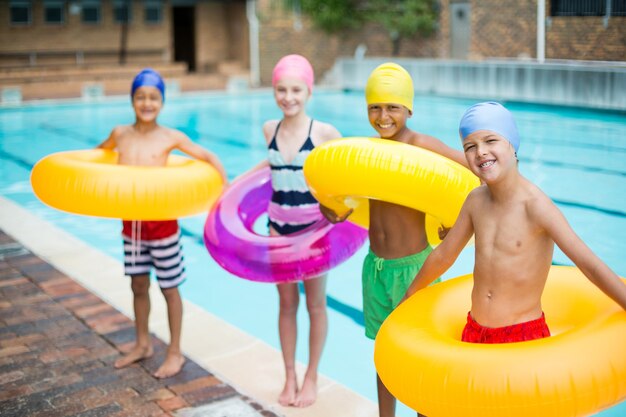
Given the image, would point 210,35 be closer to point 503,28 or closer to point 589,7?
point 503,28

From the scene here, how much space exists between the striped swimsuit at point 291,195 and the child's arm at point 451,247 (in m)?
1.08

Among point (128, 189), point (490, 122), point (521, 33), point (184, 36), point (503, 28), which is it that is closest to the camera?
point (490, 122)

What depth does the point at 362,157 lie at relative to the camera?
9.49ft

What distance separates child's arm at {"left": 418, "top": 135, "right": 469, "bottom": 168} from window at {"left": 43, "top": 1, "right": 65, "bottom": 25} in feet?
69.7

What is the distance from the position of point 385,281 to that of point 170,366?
1.46 metres

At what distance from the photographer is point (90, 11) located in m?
22.9

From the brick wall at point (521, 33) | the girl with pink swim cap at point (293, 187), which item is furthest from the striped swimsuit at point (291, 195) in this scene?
the brick wall at point (521, 33)

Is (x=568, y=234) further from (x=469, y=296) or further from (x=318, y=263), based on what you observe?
(x=318, y=263)

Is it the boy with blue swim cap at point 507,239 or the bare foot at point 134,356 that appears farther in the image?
the bare foot at point 134,356

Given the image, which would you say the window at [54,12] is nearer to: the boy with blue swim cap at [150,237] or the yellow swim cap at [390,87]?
the boy with blue swim cap at [150,237]

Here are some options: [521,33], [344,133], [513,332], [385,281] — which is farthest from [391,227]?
[521,33]

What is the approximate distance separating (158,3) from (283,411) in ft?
71.3

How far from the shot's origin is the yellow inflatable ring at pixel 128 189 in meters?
3.91

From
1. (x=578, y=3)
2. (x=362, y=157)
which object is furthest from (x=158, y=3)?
(x=362, y=157)
